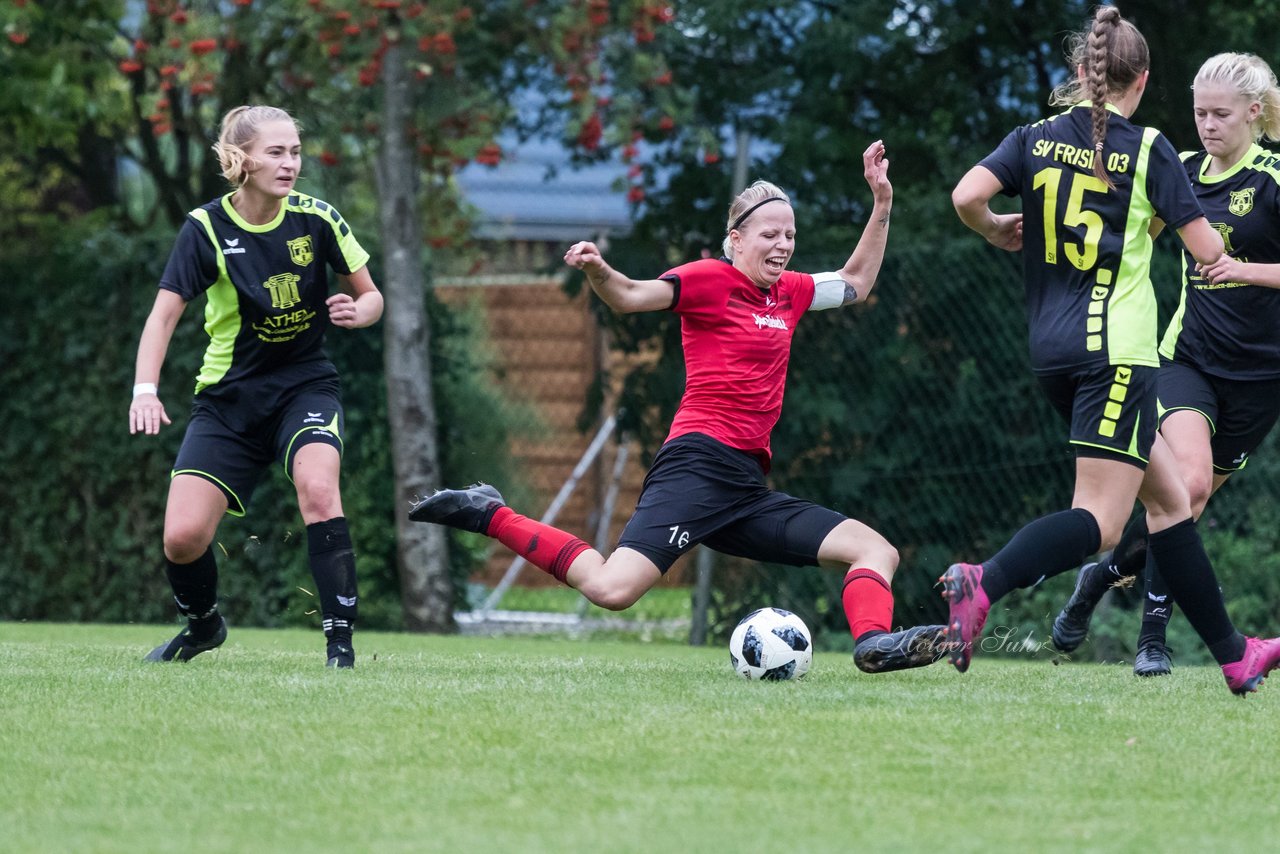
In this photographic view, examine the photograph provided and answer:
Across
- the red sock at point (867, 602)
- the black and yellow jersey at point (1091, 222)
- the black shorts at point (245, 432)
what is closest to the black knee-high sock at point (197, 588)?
the black shorts at point (245, 432)

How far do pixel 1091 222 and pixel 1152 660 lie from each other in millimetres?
1994

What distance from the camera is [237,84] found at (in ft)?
40.3

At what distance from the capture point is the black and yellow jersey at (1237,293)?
6.05m

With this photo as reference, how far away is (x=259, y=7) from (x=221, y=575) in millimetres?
3967

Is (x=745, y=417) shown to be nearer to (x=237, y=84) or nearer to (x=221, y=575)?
(x=221, y=575)

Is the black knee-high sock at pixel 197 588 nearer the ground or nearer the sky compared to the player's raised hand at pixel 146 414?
nearer the ground

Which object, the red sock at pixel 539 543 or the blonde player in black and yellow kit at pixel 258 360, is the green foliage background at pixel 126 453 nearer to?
the blonde player in black and yellow kit at pixel 258 360

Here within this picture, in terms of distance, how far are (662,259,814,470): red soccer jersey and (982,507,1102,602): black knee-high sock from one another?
3.67ft

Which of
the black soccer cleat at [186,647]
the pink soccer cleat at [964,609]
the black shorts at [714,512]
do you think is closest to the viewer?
the pink soccer cleat at [964,609]

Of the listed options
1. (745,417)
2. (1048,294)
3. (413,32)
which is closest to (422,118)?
(413,32)

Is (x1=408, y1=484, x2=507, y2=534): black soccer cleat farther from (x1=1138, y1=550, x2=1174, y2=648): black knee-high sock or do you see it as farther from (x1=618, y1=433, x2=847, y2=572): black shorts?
(x1=1138, y1=550, x2=1174, y2=648): black knee-high sock

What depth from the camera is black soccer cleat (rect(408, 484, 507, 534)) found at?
19.2 ft

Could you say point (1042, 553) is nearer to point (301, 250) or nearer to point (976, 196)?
point (976, 196)

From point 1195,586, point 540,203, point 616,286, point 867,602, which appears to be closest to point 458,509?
point 616,286
